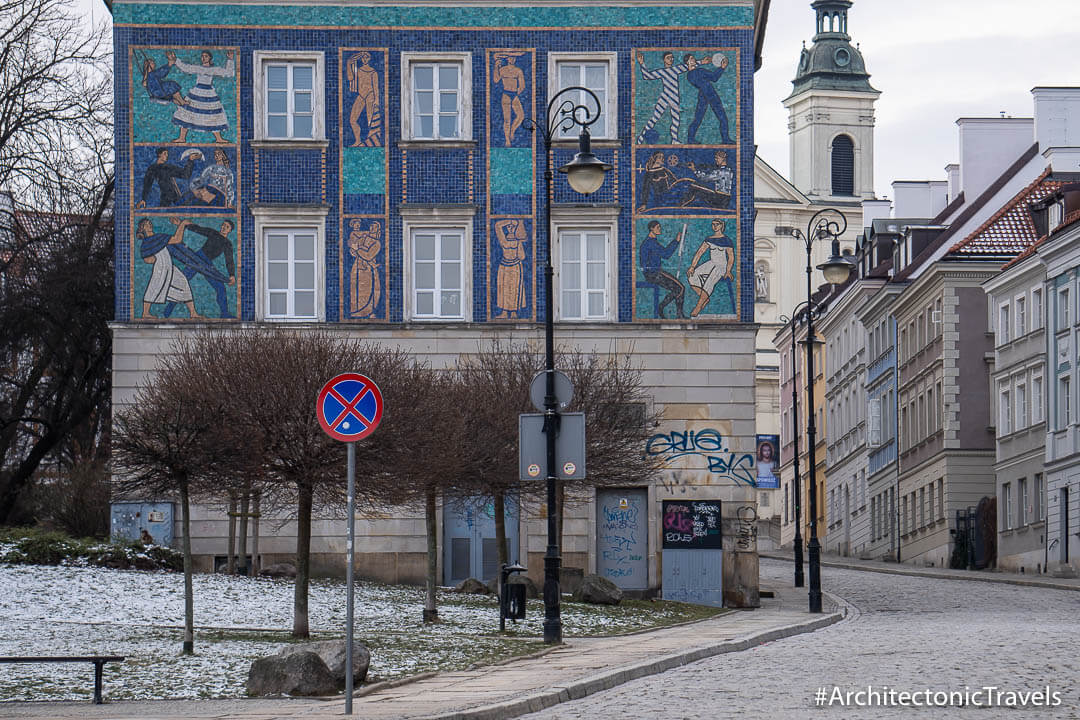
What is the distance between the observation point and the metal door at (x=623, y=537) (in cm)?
4212

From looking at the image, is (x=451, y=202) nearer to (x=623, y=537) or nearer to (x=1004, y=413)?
(x=623, y=537)

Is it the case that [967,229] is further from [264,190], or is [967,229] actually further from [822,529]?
[264,190]

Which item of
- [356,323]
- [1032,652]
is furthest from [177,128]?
[1032,652]

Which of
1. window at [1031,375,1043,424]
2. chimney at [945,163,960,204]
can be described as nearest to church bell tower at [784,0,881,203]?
chimney at [945,163,960,204]

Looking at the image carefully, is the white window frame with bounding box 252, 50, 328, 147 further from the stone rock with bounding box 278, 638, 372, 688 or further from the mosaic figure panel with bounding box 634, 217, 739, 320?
the stone rock with bounding box 278, 638, 372, 688

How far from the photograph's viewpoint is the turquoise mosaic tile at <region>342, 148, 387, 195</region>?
4209 centimetres

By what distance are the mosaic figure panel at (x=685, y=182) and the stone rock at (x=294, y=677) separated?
78.1ft

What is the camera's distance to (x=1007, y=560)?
62375mm

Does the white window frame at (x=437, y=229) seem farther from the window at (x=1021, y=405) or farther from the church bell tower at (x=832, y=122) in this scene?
the church bell tower at (x=832, y=122)

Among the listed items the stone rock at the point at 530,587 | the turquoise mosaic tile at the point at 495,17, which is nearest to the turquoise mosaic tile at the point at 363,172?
the turquoise mosaic tile at the point at 495,17

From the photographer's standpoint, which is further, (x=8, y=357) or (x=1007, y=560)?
(x=1007, y=560)

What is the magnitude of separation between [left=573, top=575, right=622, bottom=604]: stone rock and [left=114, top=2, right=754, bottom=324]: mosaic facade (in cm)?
739

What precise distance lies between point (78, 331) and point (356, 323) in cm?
758

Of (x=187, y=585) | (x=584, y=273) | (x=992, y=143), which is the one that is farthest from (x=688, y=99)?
(x=992, y=143)
